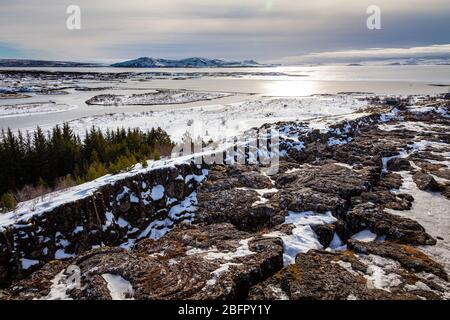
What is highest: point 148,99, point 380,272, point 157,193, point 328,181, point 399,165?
point 148,99

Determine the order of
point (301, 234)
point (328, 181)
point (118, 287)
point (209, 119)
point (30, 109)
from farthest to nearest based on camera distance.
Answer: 1. point (30, 109)
2. point (209, 119)
3. point (328, 181)
4. point (301, 234)
5. point (118, 287)

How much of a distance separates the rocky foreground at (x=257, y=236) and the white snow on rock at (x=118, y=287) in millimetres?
21

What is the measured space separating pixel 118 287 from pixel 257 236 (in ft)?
12.3

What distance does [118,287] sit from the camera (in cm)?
646

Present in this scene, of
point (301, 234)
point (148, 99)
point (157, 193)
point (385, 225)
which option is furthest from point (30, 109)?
point (385, 225)

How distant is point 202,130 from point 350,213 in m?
23.4

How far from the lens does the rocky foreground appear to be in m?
6.55

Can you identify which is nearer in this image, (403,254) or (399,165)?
(403,254)

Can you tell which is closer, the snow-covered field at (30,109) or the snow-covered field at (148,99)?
the snow-covered field at (30,109)

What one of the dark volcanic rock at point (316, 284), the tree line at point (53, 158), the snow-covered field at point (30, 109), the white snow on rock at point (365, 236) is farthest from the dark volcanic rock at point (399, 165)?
the snow-covered field at point (30, 109)

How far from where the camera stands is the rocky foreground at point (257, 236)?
6.55 metres

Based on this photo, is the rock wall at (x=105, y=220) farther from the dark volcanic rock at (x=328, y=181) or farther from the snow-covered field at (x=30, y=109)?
the snow-covered field at (x=30, y=109)

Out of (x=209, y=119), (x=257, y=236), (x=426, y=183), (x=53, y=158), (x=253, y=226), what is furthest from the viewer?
(x=209, y=119)

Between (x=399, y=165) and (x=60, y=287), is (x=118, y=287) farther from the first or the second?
(x=399, y=165)
